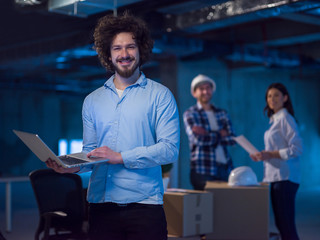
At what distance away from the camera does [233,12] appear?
17.8 ft

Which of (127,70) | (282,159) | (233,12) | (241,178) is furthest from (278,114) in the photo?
(127,70)

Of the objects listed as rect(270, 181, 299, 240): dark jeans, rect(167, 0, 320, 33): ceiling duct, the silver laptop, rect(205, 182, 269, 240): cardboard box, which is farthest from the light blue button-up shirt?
rect(167, 0, 320, 33): ceiling duct

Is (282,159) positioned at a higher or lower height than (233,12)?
lower

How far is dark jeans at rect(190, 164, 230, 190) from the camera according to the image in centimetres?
452

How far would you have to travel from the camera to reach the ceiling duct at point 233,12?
188 inches

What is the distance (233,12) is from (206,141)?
175 centimetres

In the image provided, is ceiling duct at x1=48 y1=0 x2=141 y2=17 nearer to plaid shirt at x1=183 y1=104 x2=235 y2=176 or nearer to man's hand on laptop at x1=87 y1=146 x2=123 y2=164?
plaid shirt at x1=183 y1=104 x2=235 y2=176

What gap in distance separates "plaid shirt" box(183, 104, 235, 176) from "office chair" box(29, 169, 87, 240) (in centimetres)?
131

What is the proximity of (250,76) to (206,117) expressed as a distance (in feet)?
20.2

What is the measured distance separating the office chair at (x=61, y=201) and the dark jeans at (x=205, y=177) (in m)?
1.28

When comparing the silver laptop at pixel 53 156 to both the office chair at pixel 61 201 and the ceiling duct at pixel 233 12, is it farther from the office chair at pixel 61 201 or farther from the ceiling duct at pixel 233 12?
the ceiling duct at pixel 233 12

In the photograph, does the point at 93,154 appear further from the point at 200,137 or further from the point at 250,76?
the point at 250,76

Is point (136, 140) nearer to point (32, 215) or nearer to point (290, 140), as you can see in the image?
point (290, 140)

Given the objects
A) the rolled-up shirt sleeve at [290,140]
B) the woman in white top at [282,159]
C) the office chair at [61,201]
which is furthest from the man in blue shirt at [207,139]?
the office chair at [61,201]
